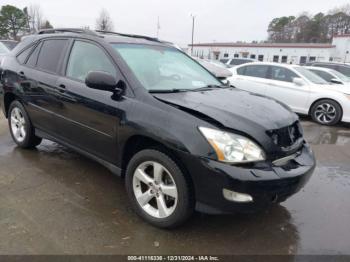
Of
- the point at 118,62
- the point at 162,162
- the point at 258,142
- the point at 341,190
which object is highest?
the point at 118,62

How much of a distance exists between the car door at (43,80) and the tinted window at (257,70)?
21.0ft

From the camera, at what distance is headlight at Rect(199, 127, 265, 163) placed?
2490mm

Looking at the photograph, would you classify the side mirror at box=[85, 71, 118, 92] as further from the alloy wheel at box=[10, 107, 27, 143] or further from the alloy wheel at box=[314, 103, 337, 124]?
the alloy wheel at box=[314, 103, 337, 124]

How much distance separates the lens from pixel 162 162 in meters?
2.71

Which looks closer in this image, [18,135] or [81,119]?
[81,119]

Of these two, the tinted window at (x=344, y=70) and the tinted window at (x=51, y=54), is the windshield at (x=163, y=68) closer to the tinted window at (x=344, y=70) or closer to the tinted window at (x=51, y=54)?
the tinted window at (x=51, y=54)

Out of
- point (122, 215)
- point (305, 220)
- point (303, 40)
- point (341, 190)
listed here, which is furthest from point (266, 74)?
point (303, 40)

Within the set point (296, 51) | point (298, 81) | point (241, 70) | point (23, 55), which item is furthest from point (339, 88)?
point (296, 51)

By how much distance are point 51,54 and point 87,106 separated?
124cm

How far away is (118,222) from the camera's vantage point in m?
3.00

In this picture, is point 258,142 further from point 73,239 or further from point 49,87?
point 49,87

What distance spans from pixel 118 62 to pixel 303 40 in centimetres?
9293

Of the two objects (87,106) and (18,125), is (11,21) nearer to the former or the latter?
(18,125)

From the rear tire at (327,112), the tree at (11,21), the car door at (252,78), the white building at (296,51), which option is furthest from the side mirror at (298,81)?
the tree at (11,21)
